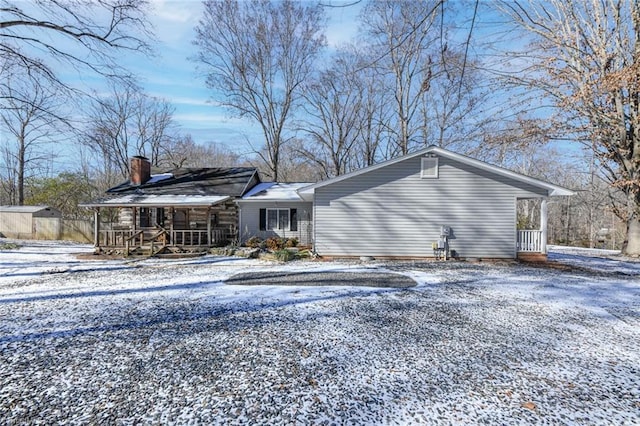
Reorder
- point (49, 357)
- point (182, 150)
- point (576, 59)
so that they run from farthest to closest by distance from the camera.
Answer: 1. point (182, 150)
2. point (576, 59)
3. point (49, 357)

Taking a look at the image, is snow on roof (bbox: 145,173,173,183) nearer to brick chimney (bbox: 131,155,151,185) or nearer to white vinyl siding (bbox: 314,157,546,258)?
brick chimney (bbox: 131,155,151,185)

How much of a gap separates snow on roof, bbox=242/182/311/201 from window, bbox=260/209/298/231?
694mm

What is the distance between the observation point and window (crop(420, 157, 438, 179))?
455 inches

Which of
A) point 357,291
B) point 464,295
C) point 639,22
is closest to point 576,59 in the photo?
point 639,22

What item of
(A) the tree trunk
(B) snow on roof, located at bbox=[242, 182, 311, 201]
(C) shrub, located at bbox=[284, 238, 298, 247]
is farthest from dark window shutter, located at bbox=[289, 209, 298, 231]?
(A) the tree trunk

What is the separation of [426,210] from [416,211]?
0.36 meters

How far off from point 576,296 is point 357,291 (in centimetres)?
464

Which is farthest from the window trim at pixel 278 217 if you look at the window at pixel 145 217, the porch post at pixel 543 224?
the porch post at pixel 543 224

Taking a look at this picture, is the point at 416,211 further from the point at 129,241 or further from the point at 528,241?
the point at 129,241

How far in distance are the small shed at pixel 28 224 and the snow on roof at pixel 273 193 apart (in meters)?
14.0

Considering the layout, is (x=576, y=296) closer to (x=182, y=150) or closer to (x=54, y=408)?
(x=54, y=408)

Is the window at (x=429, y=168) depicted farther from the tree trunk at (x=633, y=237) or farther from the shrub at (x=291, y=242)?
the tree trunk at (x=633, y=237)

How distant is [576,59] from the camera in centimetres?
1339

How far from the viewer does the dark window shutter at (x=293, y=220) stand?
1560 centimetres
